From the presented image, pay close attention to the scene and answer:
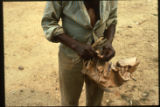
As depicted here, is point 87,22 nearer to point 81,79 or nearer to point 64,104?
point 81,79

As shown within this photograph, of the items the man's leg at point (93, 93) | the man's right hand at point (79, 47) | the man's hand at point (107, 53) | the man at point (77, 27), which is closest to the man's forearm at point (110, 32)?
the man at point (77, 27)

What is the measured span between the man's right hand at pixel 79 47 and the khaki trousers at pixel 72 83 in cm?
19

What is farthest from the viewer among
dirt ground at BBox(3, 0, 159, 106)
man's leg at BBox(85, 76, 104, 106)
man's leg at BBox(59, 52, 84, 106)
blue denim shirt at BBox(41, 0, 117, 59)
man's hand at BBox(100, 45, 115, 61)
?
dirt ground at BBox(3, 0, 159, 106)

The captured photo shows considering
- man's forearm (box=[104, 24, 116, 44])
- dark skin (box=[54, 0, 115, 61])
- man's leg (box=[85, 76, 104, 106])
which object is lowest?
man's leg (box=[85, 76, 104, 106])

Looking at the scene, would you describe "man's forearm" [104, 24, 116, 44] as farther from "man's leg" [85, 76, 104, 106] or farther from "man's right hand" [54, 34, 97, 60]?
"man's leg" [85, 76, 104, 106]

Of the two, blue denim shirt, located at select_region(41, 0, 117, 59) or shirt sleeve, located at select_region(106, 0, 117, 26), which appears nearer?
blue denim shirt, located at select_region(41, 0, 117, 59)

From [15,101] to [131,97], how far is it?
1.46 metres

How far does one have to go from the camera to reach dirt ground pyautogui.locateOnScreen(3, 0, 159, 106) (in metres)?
2.84

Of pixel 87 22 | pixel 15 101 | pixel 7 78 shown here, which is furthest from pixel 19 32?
pixel 87 22

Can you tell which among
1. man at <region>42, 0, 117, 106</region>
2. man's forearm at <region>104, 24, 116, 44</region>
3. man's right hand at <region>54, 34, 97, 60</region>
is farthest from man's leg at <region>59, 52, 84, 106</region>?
man's forearm at <region>104, 24, 116, 44</region>

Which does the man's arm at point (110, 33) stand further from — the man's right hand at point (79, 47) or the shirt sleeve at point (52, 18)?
the shirt sleeve at point (52, 18)

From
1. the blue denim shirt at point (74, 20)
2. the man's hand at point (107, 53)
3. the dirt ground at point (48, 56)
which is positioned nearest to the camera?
the blue denim shirt at point (74, 20)

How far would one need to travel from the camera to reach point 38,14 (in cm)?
513

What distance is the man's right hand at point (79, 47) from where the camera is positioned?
1.53m
